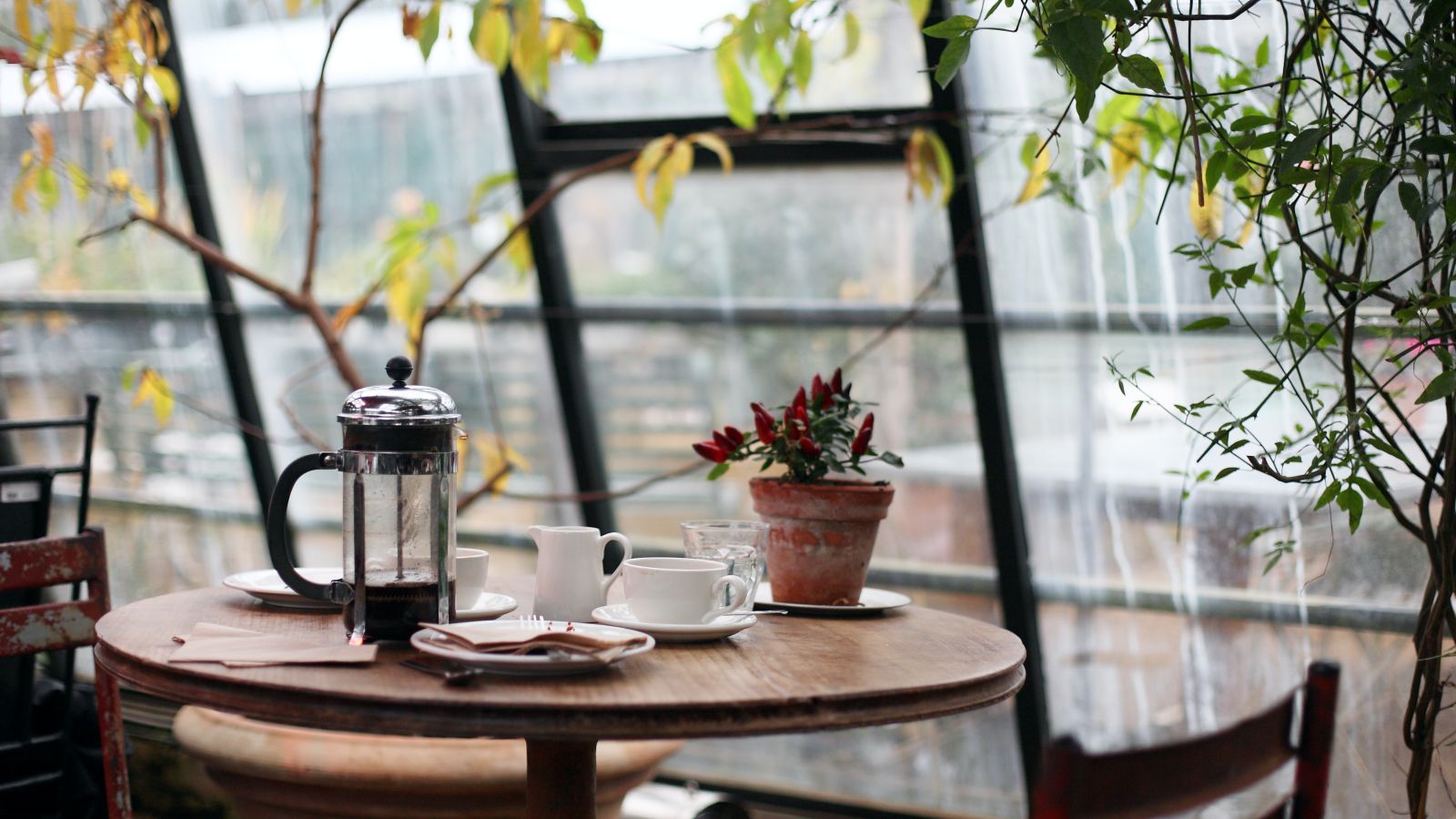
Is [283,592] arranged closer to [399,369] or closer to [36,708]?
[399,369]

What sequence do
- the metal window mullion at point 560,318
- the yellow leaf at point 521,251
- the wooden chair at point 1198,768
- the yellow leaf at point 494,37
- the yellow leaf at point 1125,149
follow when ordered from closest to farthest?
the wooden chair at point 1198,768, the yellow leaf at point 1125,149, the yellow leaf at point 494,37, the yellow leaf at point 521,251, the metal window mullion at point 560,318

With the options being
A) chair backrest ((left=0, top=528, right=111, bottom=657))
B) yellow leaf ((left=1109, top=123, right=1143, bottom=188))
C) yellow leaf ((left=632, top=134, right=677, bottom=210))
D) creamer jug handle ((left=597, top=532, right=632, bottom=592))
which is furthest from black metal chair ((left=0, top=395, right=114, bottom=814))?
yellow leaf ((left=1109, top=123, right=1143, bottom=188))

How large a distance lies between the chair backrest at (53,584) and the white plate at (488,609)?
1.91ft

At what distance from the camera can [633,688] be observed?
1.19 meters

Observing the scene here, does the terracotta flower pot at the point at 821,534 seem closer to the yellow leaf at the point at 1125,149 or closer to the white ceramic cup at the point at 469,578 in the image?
→ the white ceramic cup at the point at 469,578

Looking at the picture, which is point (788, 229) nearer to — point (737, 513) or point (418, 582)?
point (737, 513)

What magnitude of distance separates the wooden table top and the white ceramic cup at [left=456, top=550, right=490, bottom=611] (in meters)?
0.14

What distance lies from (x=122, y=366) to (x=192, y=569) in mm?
596

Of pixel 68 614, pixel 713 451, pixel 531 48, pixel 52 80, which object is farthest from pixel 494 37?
pixel 68 614

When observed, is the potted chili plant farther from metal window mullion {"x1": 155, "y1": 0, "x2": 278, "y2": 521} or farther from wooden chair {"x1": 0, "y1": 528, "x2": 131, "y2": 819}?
metal window mullion {"x1": 155, "y1": 0, "x2": 278, "y2": 521}

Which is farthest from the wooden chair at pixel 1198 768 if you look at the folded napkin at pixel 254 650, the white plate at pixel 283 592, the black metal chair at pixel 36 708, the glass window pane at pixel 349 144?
the glass window pane at pixel 349 144

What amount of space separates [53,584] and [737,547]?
944 mm

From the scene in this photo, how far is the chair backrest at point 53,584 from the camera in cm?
175

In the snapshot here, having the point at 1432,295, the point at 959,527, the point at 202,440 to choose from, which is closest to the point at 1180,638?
the point at 959,527
